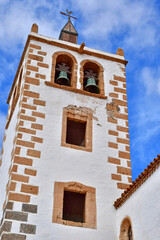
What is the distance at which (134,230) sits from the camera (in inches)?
397

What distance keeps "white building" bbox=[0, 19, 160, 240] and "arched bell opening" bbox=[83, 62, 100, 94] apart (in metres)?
0.03

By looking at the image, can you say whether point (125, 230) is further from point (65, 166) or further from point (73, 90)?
point (73, 90)

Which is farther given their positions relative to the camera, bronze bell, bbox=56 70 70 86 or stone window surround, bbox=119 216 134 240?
bronze bell, bbox=56 70 70 86

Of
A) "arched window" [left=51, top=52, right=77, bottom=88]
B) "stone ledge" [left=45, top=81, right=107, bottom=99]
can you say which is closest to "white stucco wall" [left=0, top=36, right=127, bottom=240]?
"stone ledge" [left=45, top=81, right=107, bottom=99]

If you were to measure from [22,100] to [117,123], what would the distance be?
3083 millimetres

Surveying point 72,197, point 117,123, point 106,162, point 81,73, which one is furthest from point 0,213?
point 81,73

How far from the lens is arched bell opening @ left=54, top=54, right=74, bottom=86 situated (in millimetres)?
14013

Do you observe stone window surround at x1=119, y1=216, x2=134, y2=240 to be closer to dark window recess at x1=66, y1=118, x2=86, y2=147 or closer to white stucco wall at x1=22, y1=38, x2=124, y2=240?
white stucco wall at x1=22, y1=38, x2=124, y2=240

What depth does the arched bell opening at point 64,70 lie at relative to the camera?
1401 cm

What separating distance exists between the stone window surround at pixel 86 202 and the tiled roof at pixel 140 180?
0.71 metres

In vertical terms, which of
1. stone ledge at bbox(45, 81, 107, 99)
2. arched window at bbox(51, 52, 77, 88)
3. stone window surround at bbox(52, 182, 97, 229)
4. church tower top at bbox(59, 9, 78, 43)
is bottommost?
stone window surround at bbox(52, 182, 97, 229)

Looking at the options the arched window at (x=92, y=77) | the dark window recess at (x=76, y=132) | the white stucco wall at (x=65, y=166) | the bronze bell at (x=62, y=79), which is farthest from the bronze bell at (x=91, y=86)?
the dark window recess at (x=76, y=132)

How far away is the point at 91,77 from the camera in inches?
570

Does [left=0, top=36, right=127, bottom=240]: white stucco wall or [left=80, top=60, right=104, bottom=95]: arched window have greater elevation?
[left=80, top=60, right=104, bottom=95]: arched window
